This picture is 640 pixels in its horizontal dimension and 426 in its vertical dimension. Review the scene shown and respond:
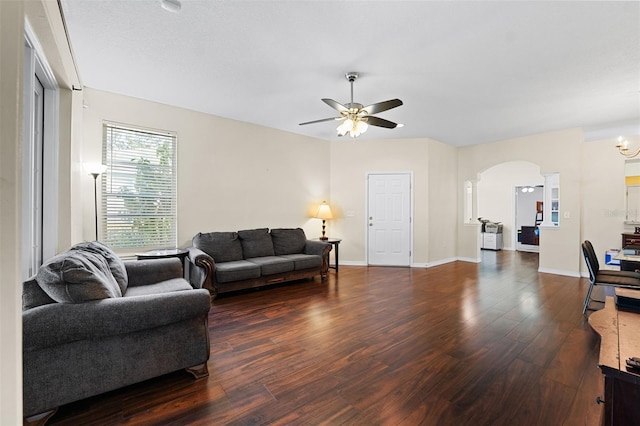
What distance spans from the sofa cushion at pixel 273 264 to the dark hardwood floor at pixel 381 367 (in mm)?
428

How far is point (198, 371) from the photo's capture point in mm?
2178

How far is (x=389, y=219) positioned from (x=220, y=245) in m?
3.72

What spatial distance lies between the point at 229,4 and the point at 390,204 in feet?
16.5

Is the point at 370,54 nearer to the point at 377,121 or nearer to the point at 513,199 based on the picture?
the point at 377,121

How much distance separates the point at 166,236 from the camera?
14.4ft

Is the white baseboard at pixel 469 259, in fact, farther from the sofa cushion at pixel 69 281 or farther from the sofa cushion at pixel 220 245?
the sofa cushion at pixel 69 281

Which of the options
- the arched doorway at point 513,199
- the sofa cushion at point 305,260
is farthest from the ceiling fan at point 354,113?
the arched doorway at point 513,199

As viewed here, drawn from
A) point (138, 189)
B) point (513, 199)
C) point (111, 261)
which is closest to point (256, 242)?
point (138, 189)

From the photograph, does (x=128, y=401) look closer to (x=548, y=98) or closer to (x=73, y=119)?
(x=73, y=119)

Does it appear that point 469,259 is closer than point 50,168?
No

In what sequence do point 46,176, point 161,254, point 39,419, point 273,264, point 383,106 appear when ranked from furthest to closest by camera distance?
point 273,264 < point 161,254 < point 383,106 < point 46,176 < point 39,419

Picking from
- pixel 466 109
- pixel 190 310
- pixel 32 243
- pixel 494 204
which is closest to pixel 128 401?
pixel 190 310

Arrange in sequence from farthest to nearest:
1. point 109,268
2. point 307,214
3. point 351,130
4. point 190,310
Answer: point 307,214, point 351,130, point 109,268, point 190,310

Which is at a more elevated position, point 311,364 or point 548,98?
point 548,98
